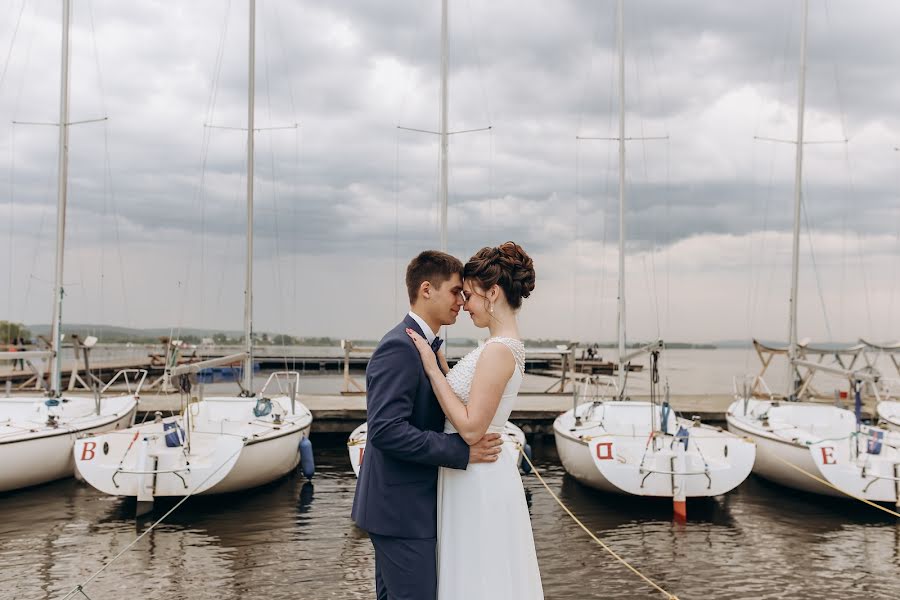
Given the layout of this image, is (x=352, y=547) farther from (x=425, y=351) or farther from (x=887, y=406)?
(x=887, y=406)

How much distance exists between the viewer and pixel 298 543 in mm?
9070

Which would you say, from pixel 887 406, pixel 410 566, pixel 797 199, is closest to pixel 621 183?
pixel 797 199

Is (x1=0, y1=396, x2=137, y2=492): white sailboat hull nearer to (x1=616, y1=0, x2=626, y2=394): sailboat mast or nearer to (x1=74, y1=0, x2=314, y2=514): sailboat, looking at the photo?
(x1=74, y1=0, x2=314, y2=514): sailboat

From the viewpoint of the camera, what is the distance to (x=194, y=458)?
10117 millimetres

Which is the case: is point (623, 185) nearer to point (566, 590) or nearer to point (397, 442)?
point (566, 590)

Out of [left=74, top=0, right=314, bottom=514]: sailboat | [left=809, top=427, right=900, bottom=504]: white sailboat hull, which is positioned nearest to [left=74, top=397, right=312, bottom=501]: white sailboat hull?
[left=74, top=0, right=314, bottom=514]: sailboat

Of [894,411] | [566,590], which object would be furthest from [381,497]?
[894,411]

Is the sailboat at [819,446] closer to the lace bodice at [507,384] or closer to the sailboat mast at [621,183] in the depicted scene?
the sailboat mast at [621,183]

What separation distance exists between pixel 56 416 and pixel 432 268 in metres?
11.6

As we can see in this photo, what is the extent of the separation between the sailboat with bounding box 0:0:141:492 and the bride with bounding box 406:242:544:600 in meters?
10.5

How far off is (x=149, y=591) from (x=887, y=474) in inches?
384

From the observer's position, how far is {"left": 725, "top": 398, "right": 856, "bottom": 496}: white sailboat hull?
11.6 meters

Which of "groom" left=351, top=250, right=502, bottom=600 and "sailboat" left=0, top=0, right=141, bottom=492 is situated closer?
"groom" left=351, top=250, right=502, bottom=600

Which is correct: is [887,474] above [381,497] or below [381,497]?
below
